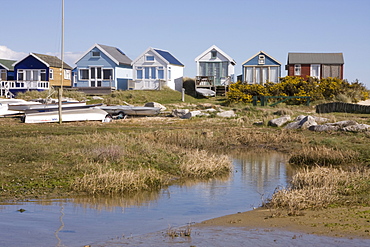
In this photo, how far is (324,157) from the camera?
19.3 meters

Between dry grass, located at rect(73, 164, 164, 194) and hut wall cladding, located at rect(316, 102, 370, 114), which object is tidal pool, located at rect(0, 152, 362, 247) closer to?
dry grass, located at rect(73, 164, 164, 194)

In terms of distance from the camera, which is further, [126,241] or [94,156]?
[94,156]

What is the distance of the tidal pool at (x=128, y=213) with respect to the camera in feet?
32.9

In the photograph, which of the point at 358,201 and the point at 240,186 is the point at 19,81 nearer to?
the point at 240,186

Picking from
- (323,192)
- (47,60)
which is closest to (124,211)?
(323,192)

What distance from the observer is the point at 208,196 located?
1463 cm

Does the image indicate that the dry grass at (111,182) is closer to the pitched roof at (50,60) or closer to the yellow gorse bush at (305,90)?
the yellow gorse bush at (305,90)

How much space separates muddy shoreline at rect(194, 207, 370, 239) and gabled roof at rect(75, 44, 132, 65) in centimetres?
4904

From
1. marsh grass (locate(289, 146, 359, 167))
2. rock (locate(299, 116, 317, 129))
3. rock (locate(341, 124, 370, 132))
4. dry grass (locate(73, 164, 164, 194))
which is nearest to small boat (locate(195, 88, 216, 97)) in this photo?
rock (locate(299, 116, 317, 129))

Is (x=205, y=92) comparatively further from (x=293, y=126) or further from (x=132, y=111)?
(x=293, y=126)

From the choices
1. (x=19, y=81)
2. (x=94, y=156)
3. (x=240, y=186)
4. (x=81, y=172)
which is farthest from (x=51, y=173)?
(x=19, y=81)

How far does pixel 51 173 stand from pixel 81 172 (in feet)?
2.81

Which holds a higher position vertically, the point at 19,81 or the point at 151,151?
the point at 19,81

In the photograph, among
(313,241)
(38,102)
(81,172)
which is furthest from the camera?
(38,102)
